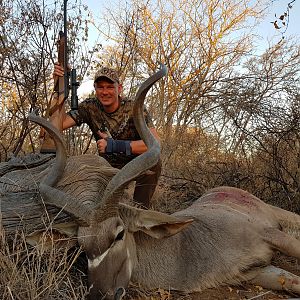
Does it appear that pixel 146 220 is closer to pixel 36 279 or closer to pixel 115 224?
pixel 115 224

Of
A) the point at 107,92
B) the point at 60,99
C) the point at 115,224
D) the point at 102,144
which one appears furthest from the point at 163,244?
the point at 60,99

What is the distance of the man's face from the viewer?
5715 millimetres

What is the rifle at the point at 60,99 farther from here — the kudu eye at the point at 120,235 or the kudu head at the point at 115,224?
the kudu eye at the point at 120,235

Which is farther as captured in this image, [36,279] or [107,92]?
[107,92]

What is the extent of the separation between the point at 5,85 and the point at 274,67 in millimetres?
7220

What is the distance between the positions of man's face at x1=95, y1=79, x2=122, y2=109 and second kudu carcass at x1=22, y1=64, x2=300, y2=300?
173cm

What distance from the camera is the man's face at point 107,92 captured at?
571 centimetres

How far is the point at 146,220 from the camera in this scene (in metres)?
3.79

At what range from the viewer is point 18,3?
25.0ft

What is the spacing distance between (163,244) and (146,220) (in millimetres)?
447

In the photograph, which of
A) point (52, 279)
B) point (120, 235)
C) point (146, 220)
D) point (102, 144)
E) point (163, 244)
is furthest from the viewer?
point (102, 144)

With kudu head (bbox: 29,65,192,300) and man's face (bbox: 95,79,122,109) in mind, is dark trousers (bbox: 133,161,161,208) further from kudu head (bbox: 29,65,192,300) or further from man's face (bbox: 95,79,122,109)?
kudu head (bbox: 29,65,192,300)

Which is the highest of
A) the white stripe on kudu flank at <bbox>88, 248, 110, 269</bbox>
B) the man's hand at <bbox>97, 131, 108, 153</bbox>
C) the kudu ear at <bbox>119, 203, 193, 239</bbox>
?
the man's hand at <bbox>97, 131, 108, 153</bbox>

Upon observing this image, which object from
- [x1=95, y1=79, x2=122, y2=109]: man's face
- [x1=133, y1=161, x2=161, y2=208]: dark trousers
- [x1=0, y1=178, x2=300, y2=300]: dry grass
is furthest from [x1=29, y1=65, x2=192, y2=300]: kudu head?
[x1=133, y1=161, x2=161, y2=208]: dark trousers
